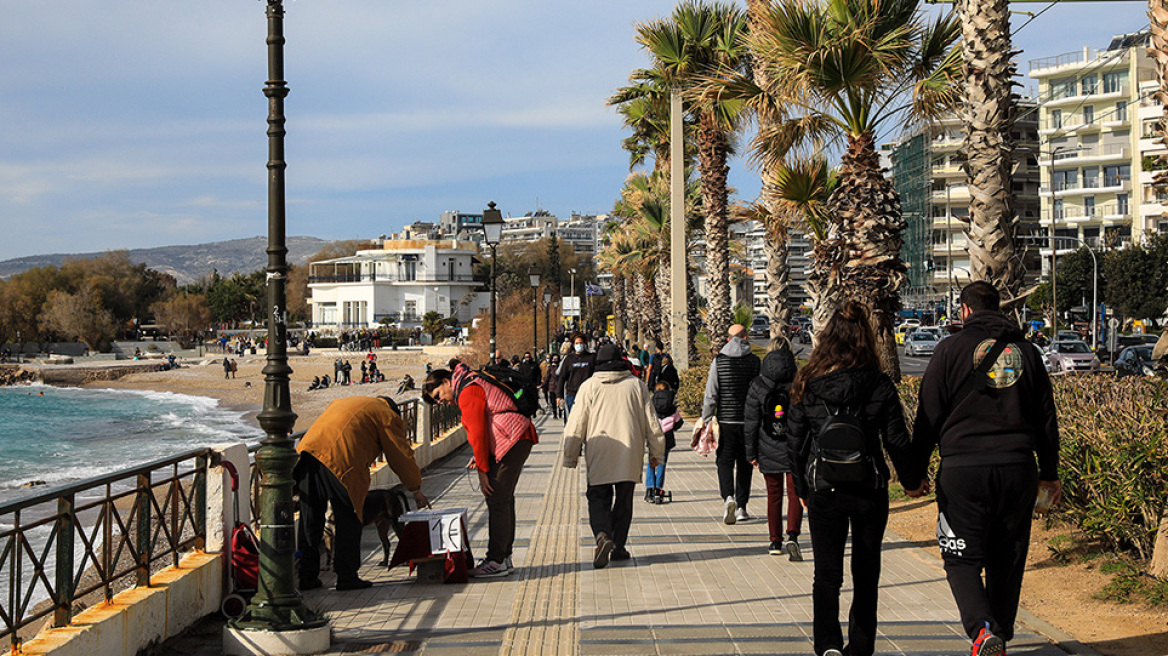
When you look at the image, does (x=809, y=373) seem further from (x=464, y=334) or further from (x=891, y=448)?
(x=464, y=334)

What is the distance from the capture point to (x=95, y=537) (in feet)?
18.9

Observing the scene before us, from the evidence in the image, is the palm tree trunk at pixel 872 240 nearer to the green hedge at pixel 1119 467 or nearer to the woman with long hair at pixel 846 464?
the green hedge at pixel 1119 467

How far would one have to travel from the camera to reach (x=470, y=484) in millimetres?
13578

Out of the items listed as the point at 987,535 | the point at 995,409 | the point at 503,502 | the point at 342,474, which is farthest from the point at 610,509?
the point at 995,409

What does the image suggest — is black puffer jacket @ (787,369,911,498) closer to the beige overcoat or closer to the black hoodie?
the black hoodie

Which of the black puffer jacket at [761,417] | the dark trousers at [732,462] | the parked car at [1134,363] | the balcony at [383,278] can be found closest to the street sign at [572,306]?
the parked car at [1134,363]

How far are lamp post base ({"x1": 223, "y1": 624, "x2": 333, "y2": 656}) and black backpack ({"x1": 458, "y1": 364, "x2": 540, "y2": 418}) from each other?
8.82ft

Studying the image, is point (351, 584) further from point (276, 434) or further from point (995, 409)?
point (995, 409)

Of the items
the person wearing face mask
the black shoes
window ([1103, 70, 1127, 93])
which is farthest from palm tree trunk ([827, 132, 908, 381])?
window ([1103, 70, 1127, 93])

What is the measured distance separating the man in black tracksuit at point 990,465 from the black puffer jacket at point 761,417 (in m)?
2.91

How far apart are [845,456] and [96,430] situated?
193ft

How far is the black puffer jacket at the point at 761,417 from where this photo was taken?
7934 mm

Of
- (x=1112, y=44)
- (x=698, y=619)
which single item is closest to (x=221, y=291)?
(x=1112, y=44)

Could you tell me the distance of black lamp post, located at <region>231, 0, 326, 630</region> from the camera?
5.99m
